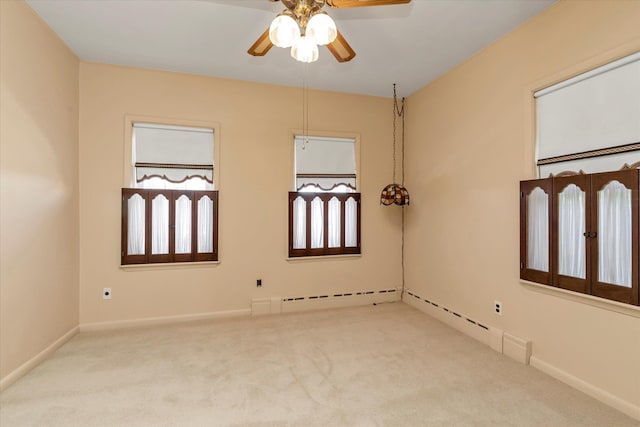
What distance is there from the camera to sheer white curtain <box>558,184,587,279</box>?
240cm

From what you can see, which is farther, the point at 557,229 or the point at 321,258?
the point at 321,258

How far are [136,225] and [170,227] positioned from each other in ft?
1.26

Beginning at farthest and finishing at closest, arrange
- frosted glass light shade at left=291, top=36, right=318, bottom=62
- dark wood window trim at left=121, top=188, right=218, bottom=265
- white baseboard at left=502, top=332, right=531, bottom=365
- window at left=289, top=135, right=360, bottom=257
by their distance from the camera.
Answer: window at left=289, top=135, right=360, bottom=257 < dark wood window trim at left=121, top=188, right=218, bottom=265 < white baseboard at left=502, top=332, right=531, bottom=365 < frosted glass light shade at left=291, top=36, right=318, bottom=62

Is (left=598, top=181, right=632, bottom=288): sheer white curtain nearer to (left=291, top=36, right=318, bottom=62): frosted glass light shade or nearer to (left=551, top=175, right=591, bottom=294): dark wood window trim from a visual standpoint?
(left=551, top=175, right=591, bottom=294): dark wood window trim

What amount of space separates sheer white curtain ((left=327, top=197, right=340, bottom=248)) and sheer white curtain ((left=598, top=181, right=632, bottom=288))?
287 cm

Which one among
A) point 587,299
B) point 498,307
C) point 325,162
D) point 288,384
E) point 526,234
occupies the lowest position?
point 288,384

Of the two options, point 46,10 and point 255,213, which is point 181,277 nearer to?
point 255,213

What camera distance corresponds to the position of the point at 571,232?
247 cm

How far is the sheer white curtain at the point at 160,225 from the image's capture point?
3.77m

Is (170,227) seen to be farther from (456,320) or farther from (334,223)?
(456,320)

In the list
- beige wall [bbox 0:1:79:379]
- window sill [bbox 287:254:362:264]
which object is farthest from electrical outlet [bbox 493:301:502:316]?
beige wall [bbox 0:1:79:379]

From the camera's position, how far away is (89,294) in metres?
3.56

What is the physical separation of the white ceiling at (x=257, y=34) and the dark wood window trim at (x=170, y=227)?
1.52 meters

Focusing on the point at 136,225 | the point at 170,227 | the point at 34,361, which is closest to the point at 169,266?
the point at 170,227
